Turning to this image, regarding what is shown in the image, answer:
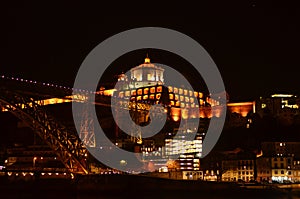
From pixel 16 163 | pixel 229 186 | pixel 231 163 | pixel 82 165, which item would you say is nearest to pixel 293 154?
pixel 231 163

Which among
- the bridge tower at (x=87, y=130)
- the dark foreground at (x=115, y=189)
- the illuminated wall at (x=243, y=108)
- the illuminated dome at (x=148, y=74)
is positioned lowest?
the dark foreground at (x=115, y=189)

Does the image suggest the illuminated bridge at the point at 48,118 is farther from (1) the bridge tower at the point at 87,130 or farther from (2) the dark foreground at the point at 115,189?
(2) the dark foreground at the point at 115,189

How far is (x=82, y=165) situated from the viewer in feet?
140

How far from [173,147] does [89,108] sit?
1503cm

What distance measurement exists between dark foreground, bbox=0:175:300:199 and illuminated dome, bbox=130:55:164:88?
76826 millimetres

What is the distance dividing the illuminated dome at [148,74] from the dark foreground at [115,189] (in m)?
76.8

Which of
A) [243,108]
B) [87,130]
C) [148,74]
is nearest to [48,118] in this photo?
[87,130]

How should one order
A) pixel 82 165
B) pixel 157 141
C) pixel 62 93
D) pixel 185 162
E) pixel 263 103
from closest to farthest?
pixel 82 165 < pixel 62 93 < pixel 185 162 < pixel 157 141 < pixel 263 103

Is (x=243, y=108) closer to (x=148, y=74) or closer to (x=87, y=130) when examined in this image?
(x=148, y=74)

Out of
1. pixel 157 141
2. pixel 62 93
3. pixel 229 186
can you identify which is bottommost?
pixel 229 186

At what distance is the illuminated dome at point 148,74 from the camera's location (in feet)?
385

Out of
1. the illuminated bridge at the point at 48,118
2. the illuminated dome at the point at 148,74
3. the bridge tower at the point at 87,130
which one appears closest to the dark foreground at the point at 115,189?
the illuminated bridge at the point at 48,118

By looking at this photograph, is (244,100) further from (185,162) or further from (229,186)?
(229,186)

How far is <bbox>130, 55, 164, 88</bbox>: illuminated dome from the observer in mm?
117312
